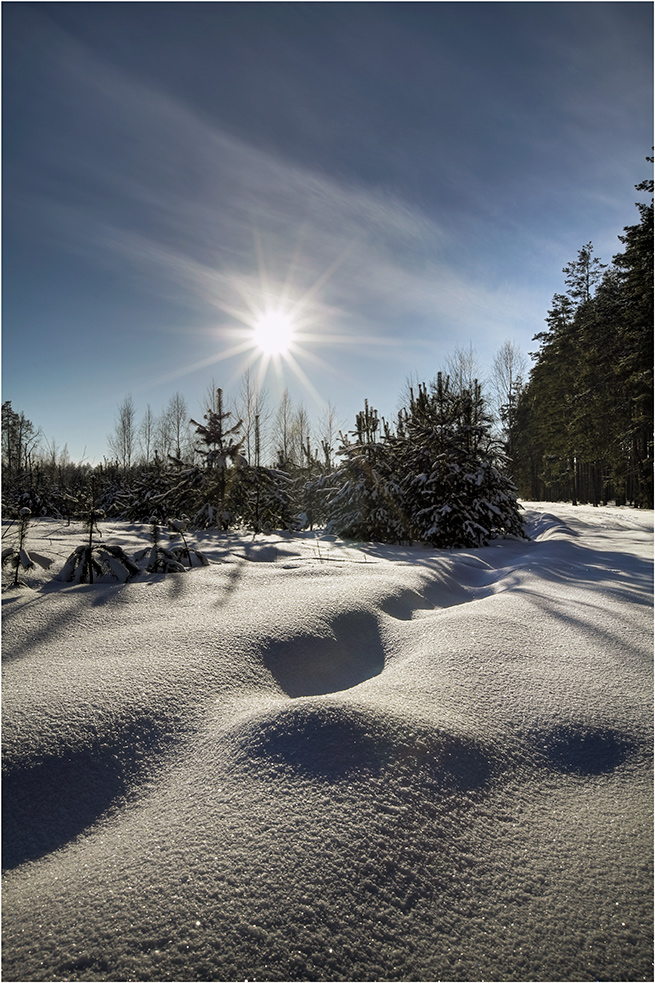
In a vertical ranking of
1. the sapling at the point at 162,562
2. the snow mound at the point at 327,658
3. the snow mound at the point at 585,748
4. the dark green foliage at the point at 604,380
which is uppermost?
the dark green foliage at the point at 604,380

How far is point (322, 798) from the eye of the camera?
1080mm

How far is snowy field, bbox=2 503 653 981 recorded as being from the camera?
80 cm

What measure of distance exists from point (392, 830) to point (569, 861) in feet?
1.41

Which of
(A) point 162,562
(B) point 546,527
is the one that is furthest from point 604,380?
(A) point 162,562

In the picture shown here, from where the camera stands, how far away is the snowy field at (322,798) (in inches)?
31.5

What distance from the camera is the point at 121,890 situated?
2.91 ft

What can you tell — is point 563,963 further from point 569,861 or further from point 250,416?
point 250,416

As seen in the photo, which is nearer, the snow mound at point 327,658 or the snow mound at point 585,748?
the snow mound at point 585,748

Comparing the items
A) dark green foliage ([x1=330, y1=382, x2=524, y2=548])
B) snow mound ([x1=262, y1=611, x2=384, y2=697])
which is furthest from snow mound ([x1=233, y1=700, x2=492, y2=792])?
dark green foliage ([x1=330, y1=382, x2=524, y2=548])

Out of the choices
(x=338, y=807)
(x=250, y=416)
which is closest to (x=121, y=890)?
(x=338, y=807)

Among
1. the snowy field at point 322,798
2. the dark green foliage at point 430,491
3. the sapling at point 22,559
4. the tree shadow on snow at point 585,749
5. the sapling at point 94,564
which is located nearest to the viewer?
the snowy field at point 322,798

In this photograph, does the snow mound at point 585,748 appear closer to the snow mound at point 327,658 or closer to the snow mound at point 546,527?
the snow mound at point 327,658

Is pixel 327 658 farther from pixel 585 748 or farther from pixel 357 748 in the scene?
pixel 585 748

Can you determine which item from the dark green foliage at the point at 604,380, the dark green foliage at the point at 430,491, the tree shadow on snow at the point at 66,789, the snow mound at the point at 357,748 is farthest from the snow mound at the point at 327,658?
the dark green foliage at the point at 604,380
